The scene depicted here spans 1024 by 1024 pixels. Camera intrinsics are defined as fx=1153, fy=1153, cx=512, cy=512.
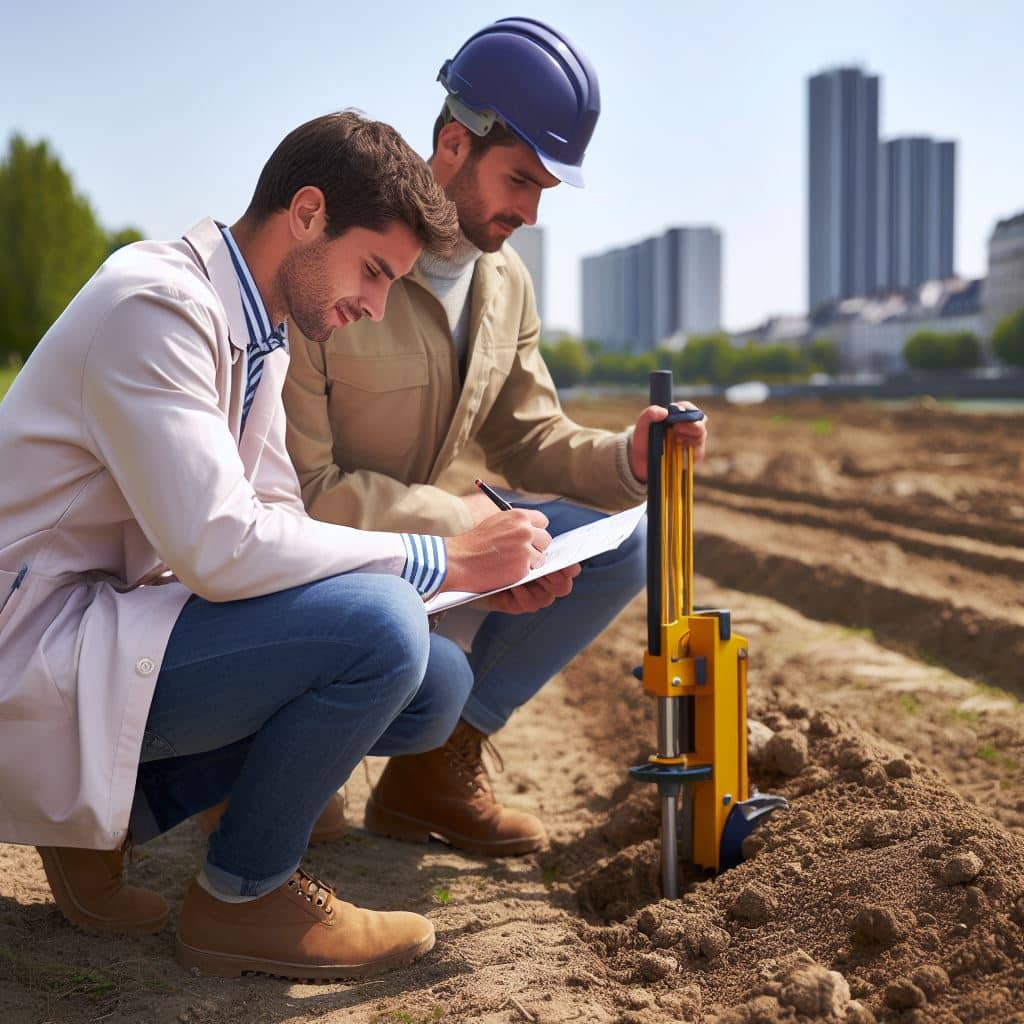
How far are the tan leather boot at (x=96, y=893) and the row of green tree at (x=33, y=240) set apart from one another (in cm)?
4220

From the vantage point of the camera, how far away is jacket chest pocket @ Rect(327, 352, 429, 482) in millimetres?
2971

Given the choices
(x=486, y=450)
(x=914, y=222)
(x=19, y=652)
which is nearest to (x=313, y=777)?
(x=19, y=652)

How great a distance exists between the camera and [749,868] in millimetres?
2662

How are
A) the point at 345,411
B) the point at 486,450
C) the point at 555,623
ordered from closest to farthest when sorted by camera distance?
the point at 345,411
the point at 555,623
the point at 486,450

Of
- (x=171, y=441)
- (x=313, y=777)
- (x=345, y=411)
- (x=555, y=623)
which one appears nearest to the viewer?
(x=171, y=441)

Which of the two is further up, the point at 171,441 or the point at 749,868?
the point at 171,441

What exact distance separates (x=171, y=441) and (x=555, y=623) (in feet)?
4.97

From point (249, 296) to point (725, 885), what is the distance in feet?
5.45

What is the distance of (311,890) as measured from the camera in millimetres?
2365

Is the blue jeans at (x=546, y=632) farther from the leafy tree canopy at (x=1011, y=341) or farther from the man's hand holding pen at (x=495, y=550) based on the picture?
the leafy tree canopy at (x=1011, y=341)

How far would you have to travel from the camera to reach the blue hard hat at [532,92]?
9.73 ft

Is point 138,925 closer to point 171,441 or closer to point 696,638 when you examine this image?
point 171,441

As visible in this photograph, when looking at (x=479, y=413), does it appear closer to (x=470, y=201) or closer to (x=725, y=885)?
(x=470, y=201)

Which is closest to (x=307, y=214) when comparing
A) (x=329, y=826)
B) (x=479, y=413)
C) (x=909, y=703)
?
(x=479, y=413)
